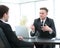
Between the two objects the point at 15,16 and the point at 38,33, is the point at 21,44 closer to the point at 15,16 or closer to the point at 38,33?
the point at 38,33

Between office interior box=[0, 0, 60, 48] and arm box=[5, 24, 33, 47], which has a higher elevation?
office interior box=[0, 0, 60, 48]

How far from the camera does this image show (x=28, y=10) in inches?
208

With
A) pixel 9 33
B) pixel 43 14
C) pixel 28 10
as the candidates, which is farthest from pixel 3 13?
pixel 28 10

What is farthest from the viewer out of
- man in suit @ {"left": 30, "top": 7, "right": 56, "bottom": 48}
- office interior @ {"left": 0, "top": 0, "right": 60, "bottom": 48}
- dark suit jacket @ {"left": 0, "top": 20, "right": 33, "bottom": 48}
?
office interior @ {"left": 0, "top": 0, "right": 60, "bottom": 48}

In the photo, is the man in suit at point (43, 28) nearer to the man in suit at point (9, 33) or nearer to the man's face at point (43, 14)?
the man's face at point (43, 14)

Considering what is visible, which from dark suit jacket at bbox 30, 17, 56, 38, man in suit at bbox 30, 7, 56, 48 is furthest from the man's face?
dark suit jacket at bbox 30, 17, 56, 38

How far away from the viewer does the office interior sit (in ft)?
16.1

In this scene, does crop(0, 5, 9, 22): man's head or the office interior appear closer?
crop(0, 5, 9, 22): man's head

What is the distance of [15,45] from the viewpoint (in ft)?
8.71

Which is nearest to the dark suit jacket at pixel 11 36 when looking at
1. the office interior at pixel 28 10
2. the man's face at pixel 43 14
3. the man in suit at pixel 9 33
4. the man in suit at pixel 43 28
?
the man in suit at pixel 9 33

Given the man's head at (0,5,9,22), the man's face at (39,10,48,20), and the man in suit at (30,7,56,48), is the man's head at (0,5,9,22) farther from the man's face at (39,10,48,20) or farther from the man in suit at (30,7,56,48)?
the man's face at (39,10,48,20)

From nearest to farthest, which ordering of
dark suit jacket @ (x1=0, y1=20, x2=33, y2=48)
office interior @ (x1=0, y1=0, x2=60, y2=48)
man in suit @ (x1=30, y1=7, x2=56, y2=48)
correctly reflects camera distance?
dark suit jacket @ (x1=0, y1=20, x2=33, y2=48), man in suit @ (x1=30, y1=7, x2=56, y2=48), office interior @ (x1=0, y1=0, x2=60, y2=48)

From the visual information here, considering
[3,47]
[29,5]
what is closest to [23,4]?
[29,5]

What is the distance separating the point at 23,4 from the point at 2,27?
287cm
